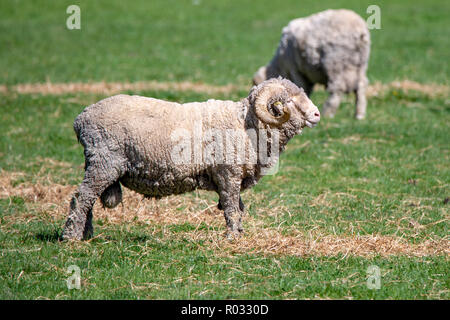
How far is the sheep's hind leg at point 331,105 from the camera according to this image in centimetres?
1367

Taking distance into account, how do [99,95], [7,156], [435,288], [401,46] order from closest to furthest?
[435,288] → [7,156] → [99,95] → [401,46]

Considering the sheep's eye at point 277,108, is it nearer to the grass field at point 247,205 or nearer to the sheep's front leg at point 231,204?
the sheep's front leg at point 231,204

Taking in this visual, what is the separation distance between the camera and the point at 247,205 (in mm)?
9000

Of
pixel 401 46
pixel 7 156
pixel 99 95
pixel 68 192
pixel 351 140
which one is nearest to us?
pixel 68 192

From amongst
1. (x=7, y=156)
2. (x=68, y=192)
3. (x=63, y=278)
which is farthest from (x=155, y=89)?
(x=63, y=278)

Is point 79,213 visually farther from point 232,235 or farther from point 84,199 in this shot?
point 232,235

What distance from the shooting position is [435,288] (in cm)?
626

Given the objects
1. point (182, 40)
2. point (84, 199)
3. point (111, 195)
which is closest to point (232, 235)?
point (111, 195)

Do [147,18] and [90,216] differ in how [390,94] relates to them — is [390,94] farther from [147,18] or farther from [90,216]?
[147,18]

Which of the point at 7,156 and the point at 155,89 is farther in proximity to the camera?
the point at 155,89

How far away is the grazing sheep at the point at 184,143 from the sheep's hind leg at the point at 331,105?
21.5 feet

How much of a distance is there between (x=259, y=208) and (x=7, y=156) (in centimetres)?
471

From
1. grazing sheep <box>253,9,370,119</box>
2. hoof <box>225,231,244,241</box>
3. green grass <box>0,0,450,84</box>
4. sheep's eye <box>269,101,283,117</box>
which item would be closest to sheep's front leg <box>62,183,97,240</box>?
hoof <box>225,231,244,241</box>

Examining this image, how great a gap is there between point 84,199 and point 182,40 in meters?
15.4
